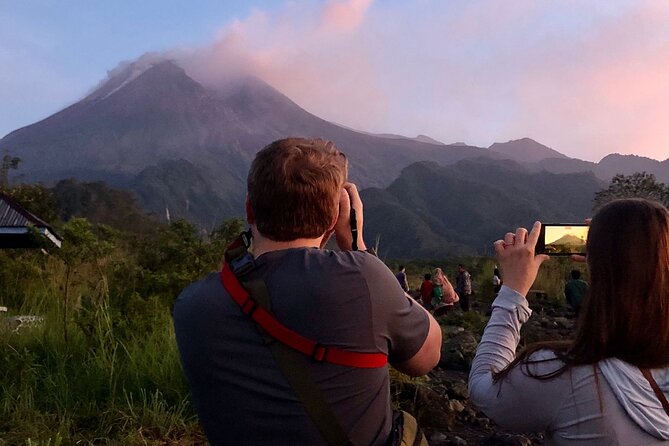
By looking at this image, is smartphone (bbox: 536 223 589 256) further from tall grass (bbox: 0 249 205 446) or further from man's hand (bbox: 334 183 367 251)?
tall grass (bbox: 0 249 205 446)

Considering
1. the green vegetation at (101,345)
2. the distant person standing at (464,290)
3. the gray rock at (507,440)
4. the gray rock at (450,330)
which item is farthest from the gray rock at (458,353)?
the distant person standing at (464,290)

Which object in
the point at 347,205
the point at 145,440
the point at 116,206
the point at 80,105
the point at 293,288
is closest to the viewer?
the point at 293,288

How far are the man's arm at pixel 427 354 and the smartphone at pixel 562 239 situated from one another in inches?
14.2

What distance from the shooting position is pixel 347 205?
1.82 metres

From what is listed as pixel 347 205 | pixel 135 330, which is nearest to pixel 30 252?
pixel 135 330

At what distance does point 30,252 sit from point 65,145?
6591 inches

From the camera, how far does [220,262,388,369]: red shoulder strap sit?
1.51 metres

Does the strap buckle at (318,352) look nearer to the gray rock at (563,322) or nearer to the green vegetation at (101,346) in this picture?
the green vegetation at (101,346)

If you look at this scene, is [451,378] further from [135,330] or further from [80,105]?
[80,105]

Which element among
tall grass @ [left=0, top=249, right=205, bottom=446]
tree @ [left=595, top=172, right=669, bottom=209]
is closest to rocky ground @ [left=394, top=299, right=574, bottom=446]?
tall grass @ [left=0, top=249, right=205, bottom=446]

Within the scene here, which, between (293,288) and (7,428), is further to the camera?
(7,428)

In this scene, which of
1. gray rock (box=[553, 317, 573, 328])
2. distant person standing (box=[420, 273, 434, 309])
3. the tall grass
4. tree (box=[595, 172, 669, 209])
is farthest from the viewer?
→ tree (box=[595, 172, 669, 209])

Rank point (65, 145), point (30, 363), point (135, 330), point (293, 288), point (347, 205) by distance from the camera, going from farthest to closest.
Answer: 1. point (65, 145)
2. point (135, 330)
3. point (30, 363)
4. point (347, 205)
5. point (293, 288)

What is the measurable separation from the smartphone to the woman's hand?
0.05m
